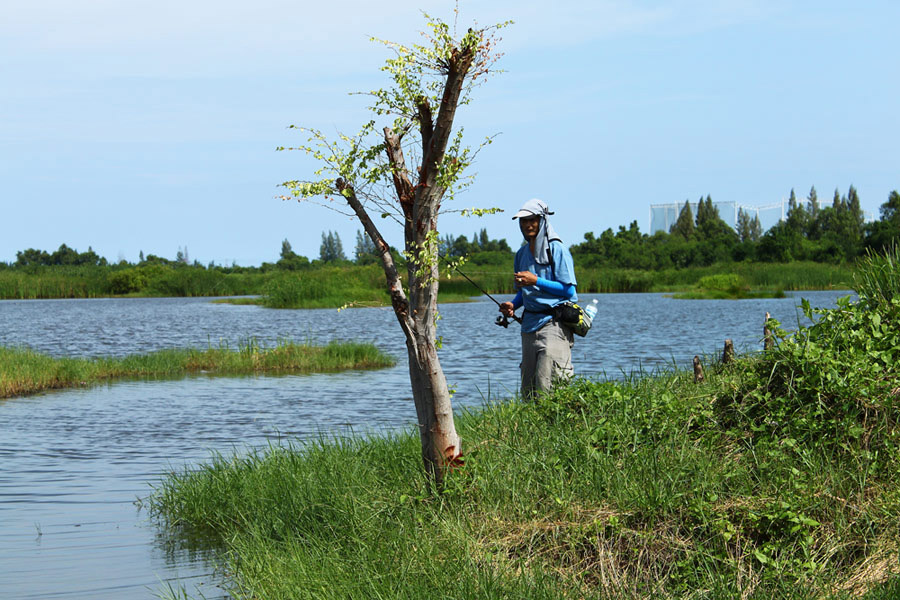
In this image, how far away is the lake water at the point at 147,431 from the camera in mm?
6422

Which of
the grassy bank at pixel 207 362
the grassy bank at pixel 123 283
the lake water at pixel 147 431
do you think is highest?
the grassy bank at pixel 123 283

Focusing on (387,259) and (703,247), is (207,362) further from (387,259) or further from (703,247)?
(703,247)

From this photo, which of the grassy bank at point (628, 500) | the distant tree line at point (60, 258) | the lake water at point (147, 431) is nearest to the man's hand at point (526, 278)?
the grassy bank at point (628, 500)

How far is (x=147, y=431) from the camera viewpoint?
12922 mm

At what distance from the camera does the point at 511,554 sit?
16.5 feet

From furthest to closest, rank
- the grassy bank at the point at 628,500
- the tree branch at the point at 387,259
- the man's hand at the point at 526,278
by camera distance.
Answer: the man's hand at the point at 526,278 < the tree branch at the point at 387,259 < the grassy bank at the point at 628,500

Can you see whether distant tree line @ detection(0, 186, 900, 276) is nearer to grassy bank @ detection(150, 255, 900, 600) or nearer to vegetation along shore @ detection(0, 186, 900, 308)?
vegetation along shore @ detection(0, 186, 900, 308)

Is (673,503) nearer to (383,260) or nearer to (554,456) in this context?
(554,456)

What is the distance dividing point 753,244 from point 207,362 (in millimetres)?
74538

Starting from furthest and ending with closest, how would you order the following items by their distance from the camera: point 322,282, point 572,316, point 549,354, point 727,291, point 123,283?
point 123,283 → point 727,291 → point 322,282 → point 549,354 → point 572,316

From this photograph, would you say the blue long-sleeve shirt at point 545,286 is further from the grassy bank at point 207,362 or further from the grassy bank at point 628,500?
the grassy bank at point 207,362

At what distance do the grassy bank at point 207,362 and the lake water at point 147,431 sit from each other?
3.10ft

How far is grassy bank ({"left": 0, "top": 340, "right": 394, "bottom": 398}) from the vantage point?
62.4 ft

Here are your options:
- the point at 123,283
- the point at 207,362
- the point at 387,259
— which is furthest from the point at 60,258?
the point at 387,259
